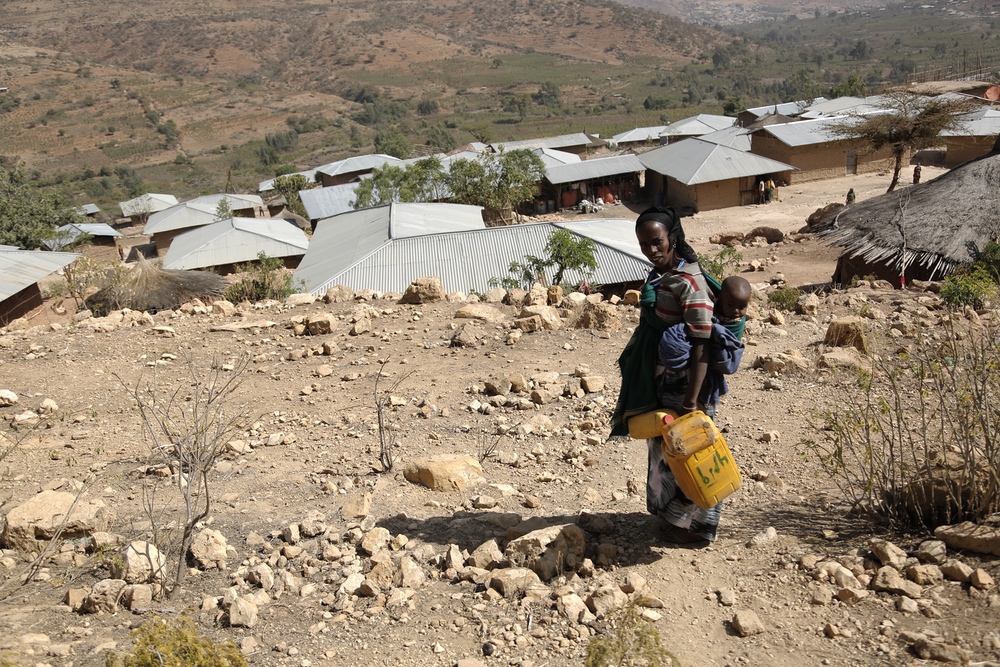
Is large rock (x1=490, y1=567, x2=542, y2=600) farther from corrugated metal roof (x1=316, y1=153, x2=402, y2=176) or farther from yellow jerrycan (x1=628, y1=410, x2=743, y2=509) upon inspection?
corrugated metal roof (x1=316, y1=153, x2=402, y2=176)

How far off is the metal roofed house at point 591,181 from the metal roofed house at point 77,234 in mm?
17372

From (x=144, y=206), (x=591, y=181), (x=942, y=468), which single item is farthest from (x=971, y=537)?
(x=144, y=206)

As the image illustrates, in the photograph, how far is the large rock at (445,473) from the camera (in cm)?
412

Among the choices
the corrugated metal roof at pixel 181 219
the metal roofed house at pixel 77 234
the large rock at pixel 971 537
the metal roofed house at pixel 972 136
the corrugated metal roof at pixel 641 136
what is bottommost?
the metal roofed house at pixel 77 234

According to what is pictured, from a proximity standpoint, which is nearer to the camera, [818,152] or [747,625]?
[747,625]

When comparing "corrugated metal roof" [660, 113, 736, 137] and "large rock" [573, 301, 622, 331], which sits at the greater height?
"corrugated metal roof" [660, 113, 736, 137]

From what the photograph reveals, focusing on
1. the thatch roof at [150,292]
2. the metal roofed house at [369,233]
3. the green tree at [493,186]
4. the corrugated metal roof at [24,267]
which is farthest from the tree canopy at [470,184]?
the corrugated metal roof at [24,267]

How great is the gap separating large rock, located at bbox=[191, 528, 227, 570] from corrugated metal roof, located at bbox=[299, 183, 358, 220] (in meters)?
24.2

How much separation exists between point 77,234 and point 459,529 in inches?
1193

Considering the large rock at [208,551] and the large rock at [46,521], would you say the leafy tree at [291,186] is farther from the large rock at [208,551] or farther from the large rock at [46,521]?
the large rock at [208,551]

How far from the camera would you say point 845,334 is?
19.8 ft

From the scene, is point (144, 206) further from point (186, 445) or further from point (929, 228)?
point (186, 445)

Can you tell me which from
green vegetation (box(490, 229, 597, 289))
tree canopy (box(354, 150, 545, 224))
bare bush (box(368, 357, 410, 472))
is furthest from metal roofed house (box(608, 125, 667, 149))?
bare bush (box(368, 357, 410, 472))

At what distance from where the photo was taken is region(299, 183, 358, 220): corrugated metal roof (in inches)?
1067
